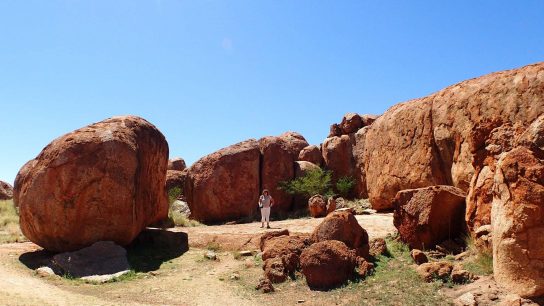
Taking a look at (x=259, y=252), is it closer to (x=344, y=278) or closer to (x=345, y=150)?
(x=344, y=278)

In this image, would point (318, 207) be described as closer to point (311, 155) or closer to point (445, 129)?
point (445, 129)

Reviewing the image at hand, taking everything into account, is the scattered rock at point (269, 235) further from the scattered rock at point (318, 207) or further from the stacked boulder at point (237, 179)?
the stacked boulder at point (237, 179)

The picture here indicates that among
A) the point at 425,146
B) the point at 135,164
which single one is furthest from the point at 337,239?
the point at 135,164

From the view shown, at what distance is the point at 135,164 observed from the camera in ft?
43.8

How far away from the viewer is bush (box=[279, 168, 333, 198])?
21234 mm

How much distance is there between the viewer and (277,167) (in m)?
22.5

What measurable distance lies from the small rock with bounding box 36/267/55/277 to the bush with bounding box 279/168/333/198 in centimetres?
1224

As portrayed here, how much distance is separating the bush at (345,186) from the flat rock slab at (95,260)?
12409 mm

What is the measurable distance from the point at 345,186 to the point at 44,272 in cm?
1446

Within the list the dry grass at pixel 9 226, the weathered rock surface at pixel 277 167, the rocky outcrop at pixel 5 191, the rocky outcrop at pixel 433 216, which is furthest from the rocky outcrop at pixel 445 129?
the rocky outcrop at pixel 5 191

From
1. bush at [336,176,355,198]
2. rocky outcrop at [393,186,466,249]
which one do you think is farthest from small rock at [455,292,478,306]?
bush at [336,176,355,198]

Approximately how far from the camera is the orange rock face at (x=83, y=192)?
12492 mm

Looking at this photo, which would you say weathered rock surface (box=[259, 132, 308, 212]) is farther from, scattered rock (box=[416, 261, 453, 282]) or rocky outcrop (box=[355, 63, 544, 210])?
scattered rock (box=[416, 261, 453, 282])

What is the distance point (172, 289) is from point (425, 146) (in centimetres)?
870
